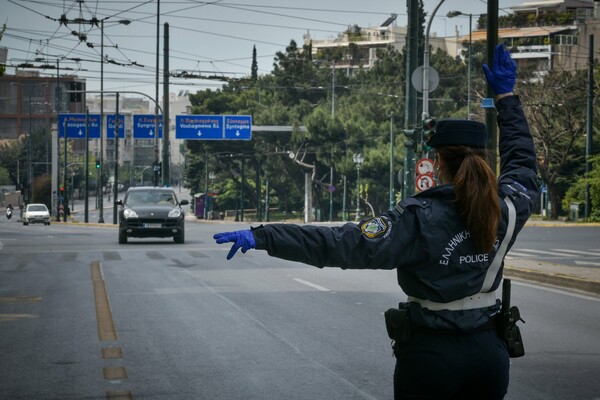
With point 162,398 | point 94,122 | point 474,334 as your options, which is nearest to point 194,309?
point 162,398

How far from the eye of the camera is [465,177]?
14.0 feet

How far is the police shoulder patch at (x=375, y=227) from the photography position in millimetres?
4246

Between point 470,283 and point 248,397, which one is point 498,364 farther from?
point 248,397

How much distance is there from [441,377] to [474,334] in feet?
0.81

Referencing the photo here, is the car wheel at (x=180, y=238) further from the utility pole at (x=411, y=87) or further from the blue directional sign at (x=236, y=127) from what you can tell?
the blue directional sign at (x=236, y=127)

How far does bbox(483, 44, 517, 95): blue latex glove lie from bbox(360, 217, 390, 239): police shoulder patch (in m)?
1.23

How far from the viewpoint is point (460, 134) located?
14.4ft

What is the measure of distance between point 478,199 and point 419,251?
0.31 m

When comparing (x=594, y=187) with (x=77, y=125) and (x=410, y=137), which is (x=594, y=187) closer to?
(x=410, y=137)

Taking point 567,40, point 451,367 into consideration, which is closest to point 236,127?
point 567,40

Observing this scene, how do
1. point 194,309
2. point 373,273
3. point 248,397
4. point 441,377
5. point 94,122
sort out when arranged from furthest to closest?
point 94,122 → point 373,273 → point 194,309 → point 248,397 → point 441,377

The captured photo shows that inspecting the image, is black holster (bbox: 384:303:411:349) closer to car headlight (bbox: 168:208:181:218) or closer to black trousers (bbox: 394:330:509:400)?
black trousers (bbox: 394:330:509:400)

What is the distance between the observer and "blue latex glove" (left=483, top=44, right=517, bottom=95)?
5.20m

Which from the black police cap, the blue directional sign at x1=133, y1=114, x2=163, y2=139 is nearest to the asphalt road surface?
the black police cap
